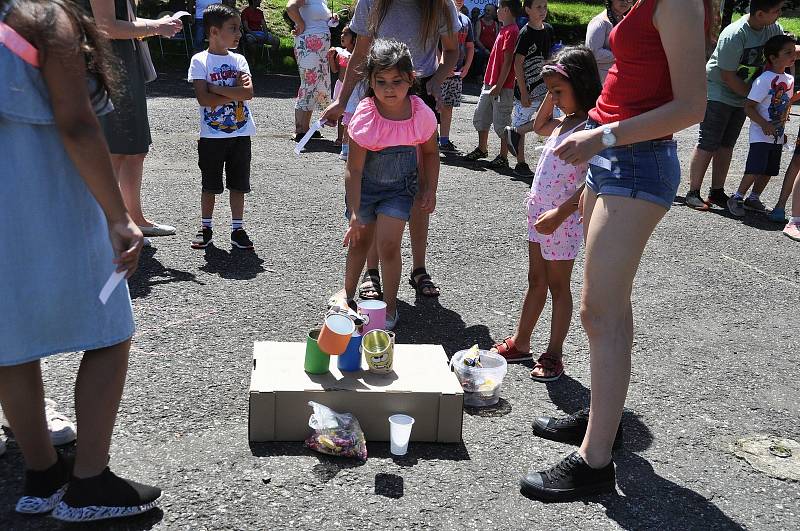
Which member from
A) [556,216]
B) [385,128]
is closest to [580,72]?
[556,216]

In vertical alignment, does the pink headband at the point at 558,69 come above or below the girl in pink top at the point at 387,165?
above

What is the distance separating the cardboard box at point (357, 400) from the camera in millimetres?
→ 3432

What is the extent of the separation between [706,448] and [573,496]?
0.87 meters

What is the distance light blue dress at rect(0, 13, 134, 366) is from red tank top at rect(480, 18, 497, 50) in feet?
49.7

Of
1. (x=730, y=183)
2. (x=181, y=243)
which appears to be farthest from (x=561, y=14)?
(x=181, y=243)

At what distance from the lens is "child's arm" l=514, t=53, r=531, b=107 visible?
28.4 ft

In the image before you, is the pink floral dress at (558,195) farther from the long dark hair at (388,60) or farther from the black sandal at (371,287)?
the black sandal at (371,287)

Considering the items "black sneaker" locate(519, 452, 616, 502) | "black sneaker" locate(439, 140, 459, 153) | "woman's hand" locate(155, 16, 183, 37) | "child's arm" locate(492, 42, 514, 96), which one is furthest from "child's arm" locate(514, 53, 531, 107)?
"black sneaker" locate(519, 452, 616, 502)

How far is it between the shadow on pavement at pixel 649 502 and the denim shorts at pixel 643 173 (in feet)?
3.74

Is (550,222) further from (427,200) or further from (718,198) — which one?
(718,198)

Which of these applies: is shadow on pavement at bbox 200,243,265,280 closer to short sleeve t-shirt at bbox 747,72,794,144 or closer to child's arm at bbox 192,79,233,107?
child's arm at bbox 192,79,233,107

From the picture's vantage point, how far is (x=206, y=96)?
19.0ft

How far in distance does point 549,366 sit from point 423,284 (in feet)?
4.39

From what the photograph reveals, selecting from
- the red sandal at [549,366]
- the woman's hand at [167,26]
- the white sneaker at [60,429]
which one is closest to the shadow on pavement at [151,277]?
the woman's hand at [167,26]
